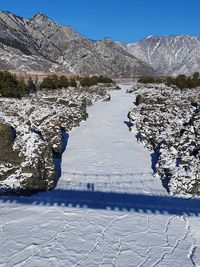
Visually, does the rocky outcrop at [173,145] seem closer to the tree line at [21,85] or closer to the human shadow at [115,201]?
the human shadow at [115,201]

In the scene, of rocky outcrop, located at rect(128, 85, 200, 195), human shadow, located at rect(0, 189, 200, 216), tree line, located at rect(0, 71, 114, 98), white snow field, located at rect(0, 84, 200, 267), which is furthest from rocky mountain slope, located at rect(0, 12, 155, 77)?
human shadow, located at rect(0, 189, 200, 216)

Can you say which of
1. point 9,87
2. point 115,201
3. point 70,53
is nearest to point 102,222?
point 115,201

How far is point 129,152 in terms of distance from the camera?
18000 mm

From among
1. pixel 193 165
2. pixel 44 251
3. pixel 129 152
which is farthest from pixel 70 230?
pixel 129 152

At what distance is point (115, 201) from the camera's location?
1198cm

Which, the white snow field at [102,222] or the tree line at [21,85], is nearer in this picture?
the white snow field at [102,222]

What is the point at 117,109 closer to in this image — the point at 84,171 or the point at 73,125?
the point at 73,125

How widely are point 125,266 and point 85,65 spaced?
157 metres

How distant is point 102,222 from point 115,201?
1.80 m

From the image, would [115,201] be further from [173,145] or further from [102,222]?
[173,145]

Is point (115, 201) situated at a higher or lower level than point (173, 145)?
lower

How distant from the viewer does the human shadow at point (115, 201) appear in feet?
37.0

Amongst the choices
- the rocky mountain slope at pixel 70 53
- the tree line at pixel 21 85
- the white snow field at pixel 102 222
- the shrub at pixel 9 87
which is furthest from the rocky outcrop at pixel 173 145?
the rocky mountain slope at pixel 70 53

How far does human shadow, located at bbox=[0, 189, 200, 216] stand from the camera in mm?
11284
